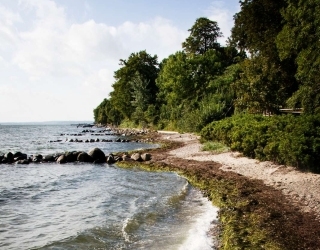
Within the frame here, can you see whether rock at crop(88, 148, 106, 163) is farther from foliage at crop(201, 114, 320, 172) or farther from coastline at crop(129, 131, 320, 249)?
foliage at crop(201, 114, 320, 172)

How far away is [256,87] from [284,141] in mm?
16361

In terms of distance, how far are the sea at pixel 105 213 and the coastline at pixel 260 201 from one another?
1.92ft

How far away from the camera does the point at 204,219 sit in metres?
9.68

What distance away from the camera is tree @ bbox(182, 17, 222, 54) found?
212 ft

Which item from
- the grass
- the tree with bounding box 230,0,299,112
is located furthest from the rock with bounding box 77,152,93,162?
the tree with bounding box 230,0,299,112

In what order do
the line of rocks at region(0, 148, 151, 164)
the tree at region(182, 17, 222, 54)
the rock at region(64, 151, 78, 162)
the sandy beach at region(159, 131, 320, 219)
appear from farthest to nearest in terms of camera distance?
the tree at region(182, 17, 222, 54) < the rock at region(64, 151, 78, 162) < the line of rocks at region(0, 148, 151, 164) < the sandy beach at region(159, 131, 320, 219)

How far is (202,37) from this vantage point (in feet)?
216

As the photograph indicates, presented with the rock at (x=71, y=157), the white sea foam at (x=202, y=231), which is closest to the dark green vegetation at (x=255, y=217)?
the white sea foam at (x=202, y=231)

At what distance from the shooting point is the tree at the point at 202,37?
6475 centimetres

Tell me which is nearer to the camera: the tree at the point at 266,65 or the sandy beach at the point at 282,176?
the sandy beach at the point at 282,176

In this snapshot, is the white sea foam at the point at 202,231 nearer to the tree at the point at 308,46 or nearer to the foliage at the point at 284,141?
the foliage at the point at 284,141

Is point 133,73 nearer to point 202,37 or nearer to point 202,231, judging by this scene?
point 202,37

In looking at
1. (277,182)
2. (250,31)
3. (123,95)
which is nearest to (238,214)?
(277,182)

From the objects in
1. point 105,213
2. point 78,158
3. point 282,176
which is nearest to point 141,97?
point 78,158
